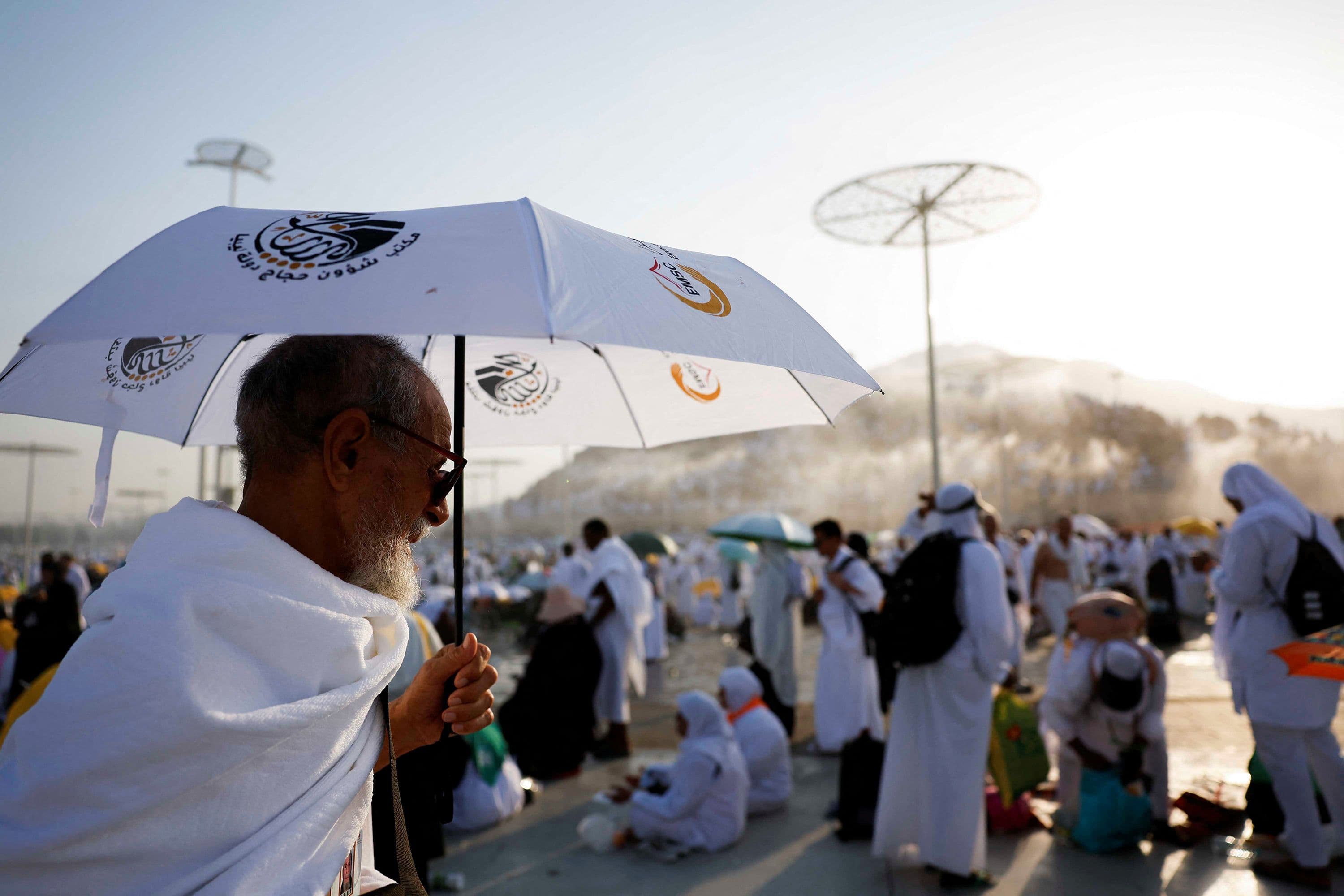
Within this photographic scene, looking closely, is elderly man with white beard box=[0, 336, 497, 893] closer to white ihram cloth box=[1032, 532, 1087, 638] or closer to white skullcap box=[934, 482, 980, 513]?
white skullcap box=[934, 482, 980, 513]

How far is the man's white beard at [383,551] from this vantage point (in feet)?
4.23

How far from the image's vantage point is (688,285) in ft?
5.43

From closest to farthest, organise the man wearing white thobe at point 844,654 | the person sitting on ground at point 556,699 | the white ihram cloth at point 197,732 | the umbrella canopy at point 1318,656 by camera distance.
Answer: the white ihram cloth at point 197,732
the umbrella canopy at point 1318,656
the person sitting on ground at point 556,699
the man wearing white thobe at point 844,654

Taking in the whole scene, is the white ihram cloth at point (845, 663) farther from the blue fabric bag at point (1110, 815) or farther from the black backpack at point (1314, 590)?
the black backpack at point (1314, 590)

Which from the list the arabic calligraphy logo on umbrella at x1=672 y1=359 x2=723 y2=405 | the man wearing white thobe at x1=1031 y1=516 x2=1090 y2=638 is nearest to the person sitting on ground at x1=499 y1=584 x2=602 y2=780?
the arabic calligraphy logo on umbrella at x1=672 y1=359 x2=723 y2=405

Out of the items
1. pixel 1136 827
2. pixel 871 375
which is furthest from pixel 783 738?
pixel 871 375

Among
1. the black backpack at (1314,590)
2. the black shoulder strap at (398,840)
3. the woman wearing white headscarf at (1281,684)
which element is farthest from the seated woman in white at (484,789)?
the black backpack at (1314,590)

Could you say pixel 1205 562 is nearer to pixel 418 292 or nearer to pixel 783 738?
pixel 783 738

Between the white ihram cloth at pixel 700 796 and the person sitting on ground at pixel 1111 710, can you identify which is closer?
the person sitting on ground at pixel 1111 710

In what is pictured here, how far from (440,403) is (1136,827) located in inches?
185

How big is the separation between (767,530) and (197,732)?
6.60m

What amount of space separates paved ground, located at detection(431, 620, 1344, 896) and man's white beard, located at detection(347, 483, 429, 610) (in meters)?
3.31

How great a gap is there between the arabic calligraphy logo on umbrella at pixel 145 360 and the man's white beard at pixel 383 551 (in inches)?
34.2

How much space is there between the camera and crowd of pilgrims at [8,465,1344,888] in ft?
12.8
